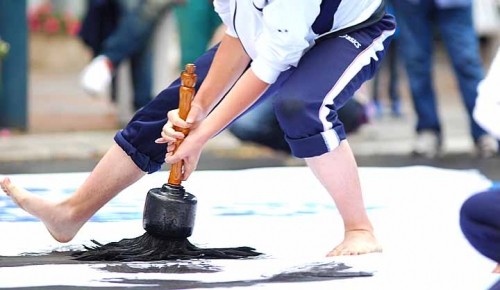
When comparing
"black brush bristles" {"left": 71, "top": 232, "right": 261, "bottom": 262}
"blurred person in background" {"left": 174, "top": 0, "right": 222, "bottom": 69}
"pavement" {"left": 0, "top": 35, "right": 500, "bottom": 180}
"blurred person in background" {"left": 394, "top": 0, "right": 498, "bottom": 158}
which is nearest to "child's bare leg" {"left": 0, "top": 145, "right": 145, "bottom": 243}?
Result: "black brush bristles" {"left": 71, "top": 232, "right": 261, "bottom": 262}

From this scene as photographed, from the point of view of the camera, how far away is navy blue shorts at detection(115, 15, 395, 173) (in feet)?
13.9

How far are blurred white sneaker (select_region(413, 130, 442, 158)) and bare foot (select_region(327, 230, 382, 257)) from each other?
355cm

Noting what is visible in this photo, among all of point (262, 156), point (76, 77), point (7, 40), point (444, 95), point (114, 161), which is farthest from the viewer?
point (76, 77)

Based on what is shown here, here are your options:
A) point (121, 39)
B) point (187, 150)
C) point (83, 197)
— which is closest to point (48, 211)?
point (83, 197)

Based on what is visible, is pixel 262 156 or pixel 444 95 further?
pixel 444 95

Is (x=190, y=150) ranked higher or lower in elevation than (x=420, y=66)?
lower

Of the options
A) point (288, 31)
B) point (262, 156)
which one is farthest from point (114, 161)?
point (262, 156)

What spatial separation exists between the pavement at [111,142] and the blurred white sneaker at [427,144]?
0.07m

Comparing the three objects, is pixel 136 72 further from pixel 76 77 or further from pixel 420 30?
A: pixel 76 77

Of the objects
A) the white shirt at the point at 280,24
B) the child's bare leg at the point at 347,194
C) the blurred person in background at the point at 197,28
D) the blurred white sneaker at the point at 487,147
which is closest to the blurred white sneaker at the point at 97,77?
the blurred person in background at the point at 197,28

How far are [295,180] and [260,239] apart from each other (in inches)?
60.4

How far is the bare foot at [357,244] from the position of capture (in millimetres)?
4359

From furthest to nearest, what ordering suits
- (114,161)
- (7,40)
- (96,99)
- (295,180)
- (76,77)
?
(76,77) < (96,99) < (7,40) < (295,180) < (114,161)

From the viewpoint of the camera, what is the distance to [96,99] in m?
11.8
